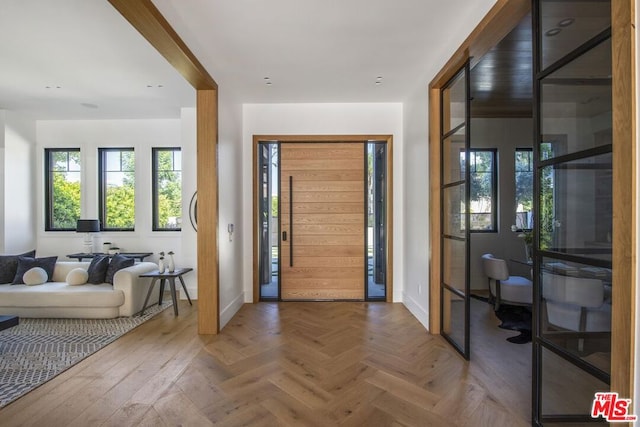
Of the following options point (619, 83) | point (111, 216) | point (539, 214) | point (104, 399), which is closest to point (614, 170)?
point (619, 83)

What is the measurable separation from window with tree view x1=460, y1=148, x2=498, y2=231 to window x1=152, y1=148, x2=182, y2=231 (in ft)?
16.9

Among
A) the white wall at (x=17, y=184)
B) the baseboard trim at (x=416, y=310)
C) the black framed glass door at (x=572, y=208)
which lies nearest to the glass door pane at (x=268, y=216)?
the baseboard trim at (x=416, y=310)

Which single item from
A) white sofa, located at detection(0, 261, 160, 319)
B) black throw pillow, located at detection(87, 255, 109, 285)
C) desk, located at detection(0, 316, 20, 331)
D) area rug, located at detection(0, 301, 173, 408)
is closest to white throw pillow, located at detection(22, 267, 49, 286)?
white sofa, located at detection(0, 261, 160, 319)

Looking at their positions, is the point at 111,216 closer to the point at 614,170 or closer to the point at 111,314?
the point at 111,314

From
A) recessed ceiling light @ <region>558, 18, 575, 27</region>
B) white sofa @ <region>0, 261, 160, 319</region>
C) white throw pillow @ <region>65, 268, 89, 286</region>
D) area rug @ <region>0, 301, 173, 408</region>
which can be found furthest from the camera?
white throw pillow @ <region>65, 268, 89, 286</region>

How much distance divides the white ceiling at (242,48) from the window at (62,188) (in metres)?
1.40

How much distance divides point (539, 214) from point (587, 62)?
0.82 metres

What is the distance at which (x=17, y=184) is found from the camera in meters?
5.30

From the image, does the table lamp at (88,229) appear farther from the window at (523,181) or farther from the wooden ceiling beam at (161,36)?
the window at (523,181)

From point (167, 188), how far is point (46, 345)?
3026 mm

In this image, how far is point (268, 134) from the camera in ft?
14.9

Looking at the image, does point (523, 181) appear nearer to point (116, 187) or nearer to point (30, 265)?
point (116, 187)

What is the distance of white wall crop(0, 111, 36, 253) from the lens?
5.13 meters

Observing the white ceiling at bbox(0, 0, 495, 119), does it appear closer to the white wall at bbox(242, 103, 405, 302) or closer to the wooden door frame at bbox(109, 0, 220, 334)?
the white wall at bbox(242, 103, 405, 302)
